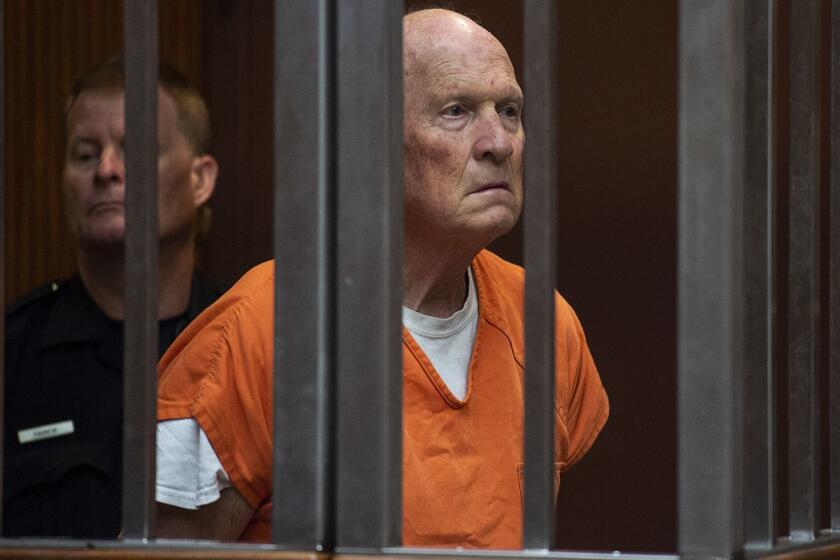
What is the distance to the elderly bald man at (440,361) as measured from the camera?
1543mm

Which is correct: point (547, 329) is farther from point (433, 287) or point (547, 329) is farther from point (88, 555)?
point (433, 287)

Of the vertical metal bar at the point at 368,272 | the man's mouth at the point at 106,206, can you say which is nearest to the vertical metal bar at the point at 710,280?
the vertical metal bar at the point at 368,272

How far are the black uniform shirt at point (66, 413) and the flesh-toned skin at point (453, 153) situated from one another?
97 centimetres

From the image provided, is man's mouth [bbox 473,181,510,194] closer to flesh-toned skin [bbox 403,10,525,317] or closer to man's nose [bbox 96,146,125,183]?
flesh-toned skin [bbox 403,10,525,317]

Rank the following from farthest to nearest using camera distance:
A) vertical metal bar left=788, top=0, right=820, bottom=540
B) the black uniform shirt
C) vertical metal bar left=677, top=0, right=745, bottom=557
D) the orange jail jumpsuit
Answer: the black uniform shirt
the orange jail jumpsuit
vertical metal bar left=788, top=0, right=820, bottom=540
vertical metal bar left=677, top=0, right=745, bottom=557

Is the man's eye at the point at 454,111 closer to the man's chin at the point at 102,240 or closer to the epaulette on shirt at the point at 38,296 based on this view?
the man's chin at the point at 102,240

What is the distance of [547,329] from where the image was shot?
1.03m

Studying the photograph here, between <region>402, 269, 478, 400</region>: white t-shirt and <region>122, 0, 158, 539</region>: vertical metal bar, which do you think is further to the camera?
<region>402, 269, 478, 400</region>: white t-shirt

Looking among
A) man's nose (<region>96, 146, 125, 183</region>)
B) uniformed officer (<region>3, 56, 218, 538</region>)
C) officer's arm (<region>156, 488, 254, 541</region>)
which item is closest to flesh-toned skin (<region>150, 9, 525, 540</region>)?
officer's arm (<region>156, 488, 254, 541</region>)

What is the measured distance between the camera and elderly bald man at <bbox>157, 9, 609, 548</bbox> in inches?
60.7

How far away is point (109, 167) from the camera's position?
288 centimetres

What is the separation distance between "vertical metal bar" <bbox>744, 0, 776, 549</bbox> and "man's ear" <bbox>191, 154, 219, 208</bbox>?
6.54 ft

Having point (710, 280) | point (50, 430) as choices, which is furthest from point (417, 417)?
point (50, 430)

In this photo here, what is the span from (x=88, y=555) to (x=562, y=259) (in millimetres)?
2900
